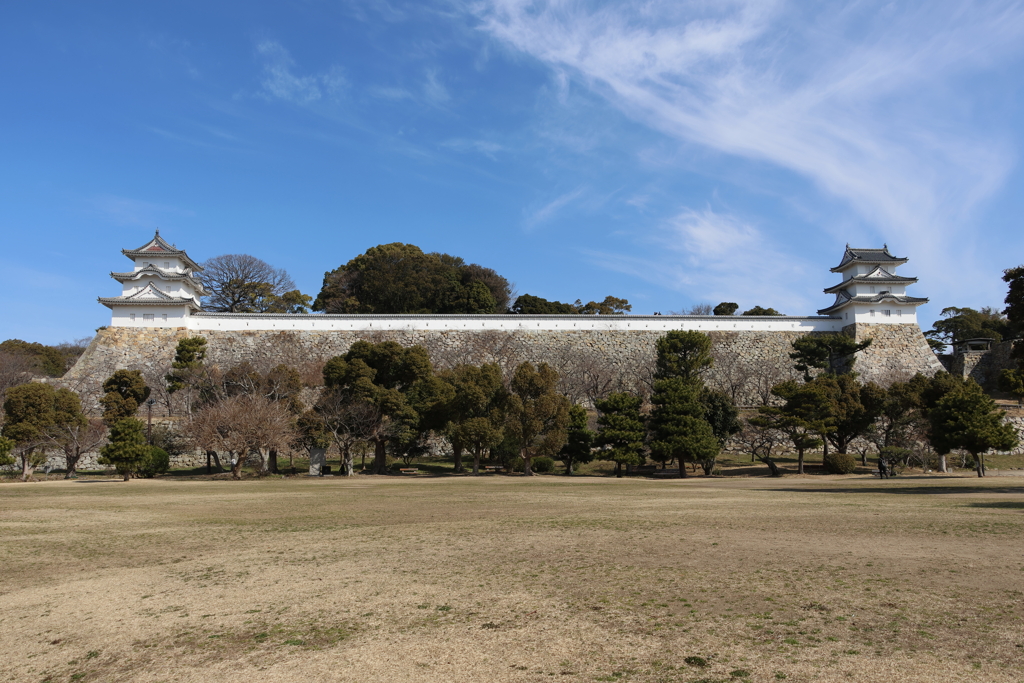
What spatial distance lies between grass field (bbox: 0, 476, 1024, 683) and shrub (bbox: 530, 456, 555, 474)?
52.9ft

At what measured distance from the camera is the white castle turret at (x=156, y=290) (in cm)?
4053

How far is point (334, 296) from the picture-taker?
178 feet

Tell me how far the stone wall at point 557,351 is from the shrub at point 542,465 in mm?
10160

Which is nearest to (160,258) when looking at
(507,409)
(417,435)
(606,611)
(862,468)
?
(417,435)

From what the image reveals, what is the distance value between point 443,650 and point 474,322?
129ft

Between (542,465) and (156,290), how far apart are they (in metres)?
29.7

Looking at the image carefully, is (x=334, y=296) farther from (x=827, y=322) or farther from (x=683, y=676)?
(x=683, y=676)

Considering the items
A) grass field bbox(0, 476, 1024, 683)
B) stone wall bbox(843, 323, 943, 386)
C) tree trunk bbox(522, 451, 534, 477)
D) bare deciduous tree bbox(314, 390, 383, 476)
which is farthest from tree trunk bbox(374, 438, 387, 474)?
stone wall bbox(843, 323, 943, 386)

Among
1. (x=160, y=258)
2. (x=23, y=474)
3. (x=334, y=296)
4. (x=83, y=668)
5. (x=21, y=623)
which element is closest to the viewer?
(x=83, y=668)

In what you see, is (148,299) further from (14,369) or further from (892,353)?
(892,353)

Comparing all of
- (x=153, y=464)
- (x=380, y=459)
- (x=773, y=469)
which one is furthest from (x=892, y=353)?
(x=153, y=464)

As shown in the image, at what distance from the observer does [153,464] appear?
23.1 meters

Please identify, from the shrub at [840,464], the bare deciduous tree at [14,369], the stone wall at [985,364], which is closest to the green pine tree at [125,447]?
the bare deciduous tree at [14,369]

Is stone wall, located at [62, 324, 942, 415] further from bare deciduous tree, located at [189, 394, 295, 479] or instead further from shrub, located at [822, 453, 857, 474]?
bare deciduous tree, located at [189, 394, 295, 479]
